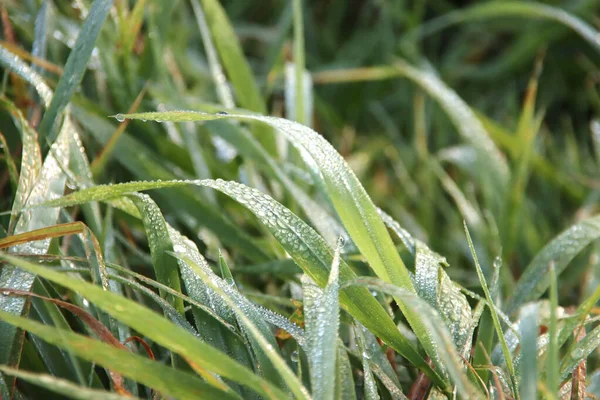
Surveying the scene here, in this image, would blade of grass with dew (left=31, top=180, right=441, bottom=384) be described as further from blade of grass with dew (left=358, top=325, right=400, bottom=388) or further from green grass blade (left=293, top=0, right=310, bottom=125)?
green grass blade (left=293, top=0, right=310, bottom=125)

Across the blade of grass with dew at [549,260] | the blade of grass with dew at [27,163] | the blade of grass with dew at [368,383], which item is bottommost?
the blade of grass with dew at [368,383]

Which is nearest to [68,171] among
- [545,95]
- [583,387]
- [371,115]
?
[583,387]

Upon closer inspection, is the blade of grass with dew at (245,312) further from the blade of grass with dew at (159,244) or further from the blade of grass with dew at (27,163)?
the blade of grass with dew at (27,163)

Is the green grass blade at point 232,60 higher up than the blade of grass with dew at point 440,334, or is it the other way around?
the green grass blade at point 232,60

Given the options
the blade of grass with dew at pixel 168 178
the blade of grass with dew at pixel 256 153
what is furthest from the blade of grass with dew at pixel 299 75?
the blade of grass with dew at pixel 168 178

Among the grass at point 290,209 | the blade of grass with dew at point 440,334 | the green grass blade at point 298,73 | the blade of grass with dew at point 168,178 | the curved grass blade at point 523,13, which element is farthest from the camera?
the curved grass blade at point 523,13

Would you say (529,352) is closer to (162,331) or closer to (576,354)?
(576,354)

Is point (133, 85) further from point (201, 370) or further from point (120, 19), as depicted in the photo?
point (201, 370)
